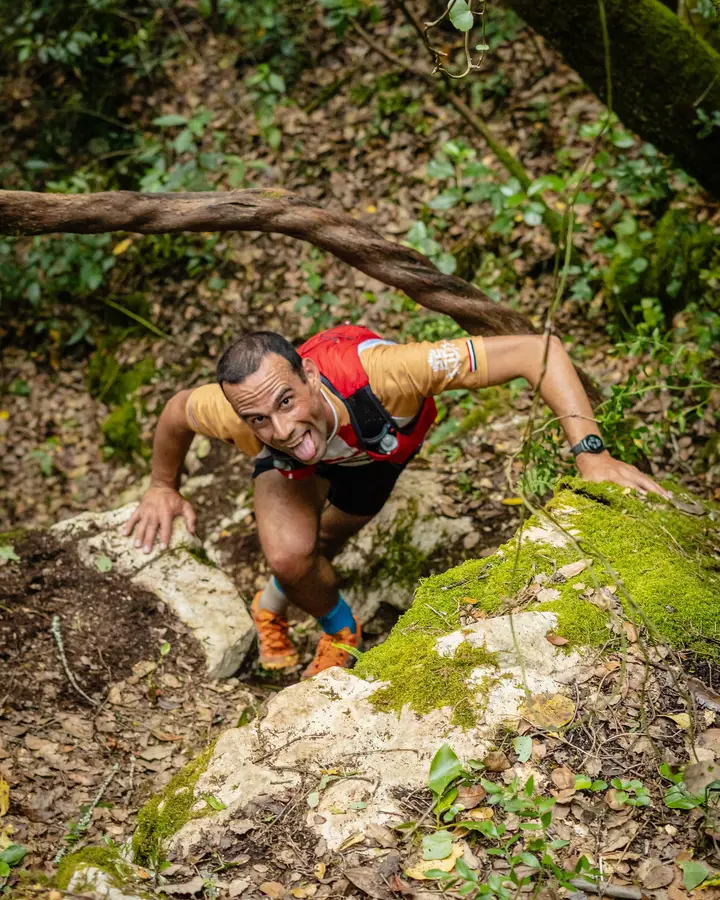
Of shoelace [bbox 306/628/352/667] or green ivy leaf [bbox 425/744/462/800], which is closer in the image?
green ivy leaf [bbox 425/744/462/800]

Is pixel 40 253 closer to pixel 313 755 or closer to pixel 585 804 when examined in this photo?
pixel 313 755

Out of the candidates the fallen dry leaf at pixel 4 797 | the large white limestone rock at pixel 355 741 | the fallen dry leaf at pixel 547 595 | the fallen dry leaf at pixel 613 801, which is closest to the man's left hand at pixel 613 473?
the fallen dry leaf at pixel 547 595

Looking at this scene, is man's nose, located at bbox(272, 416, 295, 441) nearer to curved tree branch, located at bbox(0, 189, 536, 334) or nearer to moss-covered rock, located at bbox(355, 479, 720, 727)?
moss-covered rock, located at bbox(355, 479, 720, 727)

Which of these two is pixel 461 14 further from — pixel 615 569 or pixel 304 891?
pixel 304 891

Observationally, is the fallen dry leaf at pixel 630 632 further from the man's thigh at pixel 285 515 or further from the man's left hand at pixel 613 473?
the man's thigh at pixel 285 515

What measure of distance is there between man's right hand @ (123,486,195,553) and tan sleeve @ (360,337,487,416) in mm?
1508

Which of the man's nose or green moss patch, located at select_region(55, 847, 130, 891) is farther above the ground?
the man's nose

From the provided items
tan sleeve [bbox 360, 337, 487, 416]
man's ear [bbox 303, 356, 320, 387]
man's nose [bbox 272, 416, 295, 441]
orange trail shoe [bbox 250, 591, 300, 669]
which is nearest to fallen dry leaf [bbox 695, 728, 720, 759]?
tan sleeve [bbox 360, 337, 487, 416]

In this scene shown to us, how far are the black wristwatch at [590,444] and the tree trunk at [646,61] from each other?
2.08 metres

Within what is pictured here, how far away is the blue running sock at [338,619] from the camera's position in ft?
13.4

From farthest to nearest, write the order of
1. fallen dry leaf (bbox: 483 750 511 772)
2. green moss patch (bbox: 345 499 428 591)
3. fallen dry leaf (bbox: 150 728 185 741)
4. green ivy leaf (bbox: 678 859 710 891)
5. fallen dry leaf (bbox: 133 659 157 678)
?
green moss patch (bbox: 345 499 428 591)
fallen dry leaf (bbox: 133 659 157 678)
fallen dry leaf (bbox: 150 728 185 741)
fallen dry leaf (bbox: 483 750 511 772)
green ivy leaf (bbox: 678 859 710 891)

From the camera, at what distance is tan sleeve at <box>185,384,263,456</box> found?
145 inches

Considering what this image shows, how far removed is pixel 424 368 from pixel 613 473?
0.90 meters

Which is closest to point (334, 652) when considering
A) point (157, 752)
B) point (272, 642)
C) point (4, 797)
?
point (272, 642)
